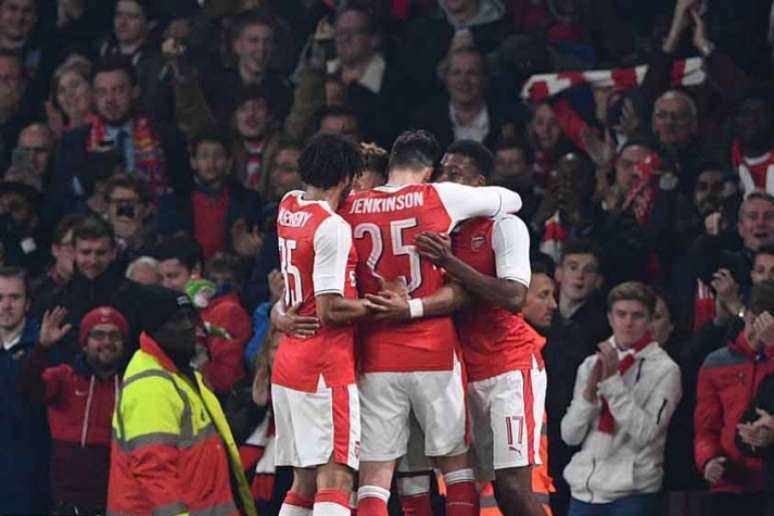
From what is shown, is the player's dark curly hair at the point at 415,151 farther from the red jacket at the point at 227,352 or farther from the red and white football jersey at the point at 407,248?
the red jacket at the point at 227,352

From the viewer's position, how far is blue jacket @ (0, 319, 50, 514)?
15.6 meters

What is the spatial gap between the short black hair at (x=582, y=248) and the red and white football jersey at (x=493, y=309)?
2945 millimetres

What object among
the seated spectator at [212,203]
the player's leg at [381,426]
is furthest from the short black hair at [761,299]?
the seated spectator at [212,203]

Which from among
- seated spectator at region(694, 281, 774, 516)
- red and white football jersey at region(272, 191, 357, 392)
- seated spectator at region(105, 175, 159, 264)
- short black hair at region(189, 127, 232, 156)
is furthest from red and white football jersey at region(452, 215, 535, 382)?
short black hair at region(189, 127, 232, 156)

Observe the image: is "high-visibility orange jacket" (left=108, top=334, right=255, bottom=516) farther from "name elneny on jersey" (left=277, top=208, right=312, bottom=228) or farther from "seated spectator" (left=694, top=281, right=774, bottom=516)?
"seated spectator" (left=694, top=281, right=774, bottom=516)

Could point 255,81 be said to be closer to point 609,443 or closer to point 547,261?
point 547,261

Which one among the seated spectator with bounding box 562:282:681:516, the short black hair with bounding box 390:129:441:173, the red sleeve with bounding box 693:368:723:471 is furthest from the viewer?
the seated spectator with bounding box 562:282:681:516

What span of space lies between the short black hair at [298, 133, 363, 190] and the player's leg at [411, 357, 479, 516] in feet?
3.80

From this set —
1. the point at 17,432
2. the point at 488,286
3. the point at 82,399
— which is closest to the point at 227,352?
the point at 82,399

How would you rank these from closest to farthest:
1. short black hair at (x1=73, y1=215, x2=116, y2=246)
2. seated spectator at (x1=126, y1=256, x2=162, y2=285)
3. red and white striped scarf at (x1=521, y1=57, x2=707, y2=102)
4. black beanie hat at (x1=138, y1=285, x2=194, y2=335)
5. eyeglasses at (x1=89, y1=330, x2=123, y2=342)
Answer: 1. black beanie hat at (x1=138, y1=285, x2=194, y2=335)
2. eyeglasses at (x1=89, y1=330, x2=123, y2=342)
3. seated spectator at (x1=126, y1=256, x2=162, y2=285)
4. short black hair at (x1=73, y1=215, x2=116, y2=246)
5. red and white striped scarf at (x1=521, y1=57, x2=707, y2=102)

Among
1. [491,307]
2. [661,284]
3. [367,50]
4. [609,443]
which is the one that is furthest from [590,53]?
[491,307]

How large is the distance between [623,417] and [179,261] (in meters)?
3.72

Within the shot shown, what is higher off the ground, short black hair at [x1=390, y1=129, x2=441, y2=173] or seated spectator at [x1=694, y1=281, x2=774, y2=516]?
short black hair at [x1=390, y1=129, x2=441, y2=173]

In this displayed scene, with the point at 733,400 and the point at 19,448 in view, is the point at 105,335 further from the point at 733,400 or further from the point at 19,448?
the point at 733,400
